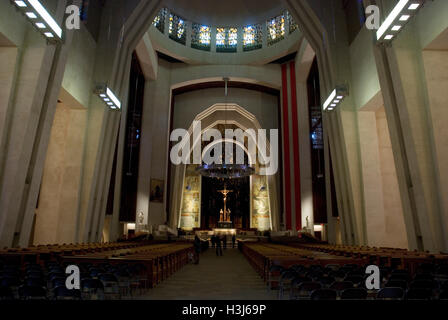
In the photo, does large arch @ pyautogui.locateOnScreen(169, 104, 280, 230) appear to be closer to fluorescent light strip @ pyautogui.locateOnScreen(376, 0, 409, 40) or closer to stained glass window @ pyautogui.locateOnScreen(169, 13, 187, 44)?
stained glass window @ pyautogui.locateOnScreen(169, 13, 187, 44)

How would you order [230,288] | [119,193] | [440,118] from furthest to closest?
1. [119,193]
2. [440,118]
3. [230,288]

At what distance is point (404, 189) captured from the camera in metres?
8.52

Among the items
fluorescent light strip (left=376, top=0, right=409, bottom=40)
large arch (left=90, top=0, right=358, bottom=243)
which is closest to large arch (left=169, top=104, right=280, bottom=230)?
large arch (left=90, top=0, right=358, bottom=243)

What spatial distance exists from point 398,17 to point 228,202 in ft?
97.0

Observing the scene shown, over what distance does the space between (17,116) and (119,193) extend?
10608 mm

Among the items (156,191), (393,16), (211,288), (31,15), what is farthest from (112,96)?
(156,191)

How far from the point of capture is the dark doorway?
3397cm

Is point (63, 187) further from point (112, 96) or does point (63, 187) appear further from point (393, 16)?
point (393, 16)

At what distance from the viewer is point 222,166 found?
21250 millimetres

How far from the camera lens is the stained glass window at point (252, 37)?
24.0 metres

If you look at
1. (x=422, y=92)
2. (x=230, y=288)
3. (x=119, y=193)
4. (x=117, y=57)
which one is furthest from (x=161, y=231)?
(x=422, y=92)

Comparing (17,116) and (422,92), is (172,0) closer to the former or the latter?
(17,116)
